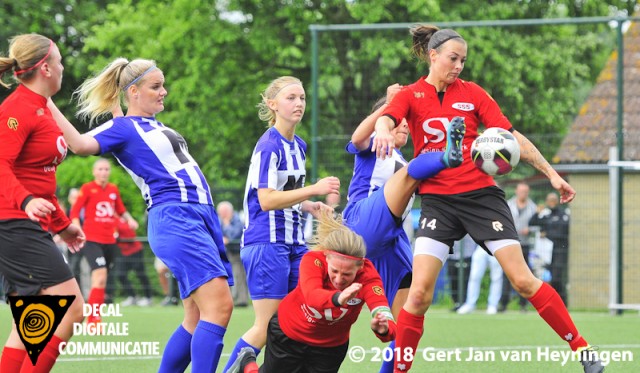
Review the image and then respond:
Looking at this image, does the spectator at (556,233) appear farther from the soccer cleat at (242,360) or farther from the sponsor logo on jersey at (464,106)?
the soccer cleat at (242,360)

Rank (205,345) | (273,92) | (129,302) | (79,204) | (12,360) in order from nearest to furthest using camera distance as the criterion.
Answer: (12,360), (205,345), (273,92), (79,204), (129,302)

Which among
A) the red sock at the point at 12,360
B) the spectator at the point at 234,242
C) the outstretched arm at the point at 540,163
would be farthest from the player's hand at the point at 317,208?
the spectator at the point at 234,242

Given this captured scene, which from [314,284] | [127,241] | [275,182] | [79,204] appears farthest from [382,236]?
[127,241]

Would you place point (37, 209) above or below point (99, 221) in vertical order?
above

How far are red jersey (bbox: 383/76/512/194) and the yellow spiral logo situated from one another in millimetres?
2376

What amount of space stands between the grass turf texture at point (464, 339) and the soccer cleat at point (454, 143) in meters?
2.51

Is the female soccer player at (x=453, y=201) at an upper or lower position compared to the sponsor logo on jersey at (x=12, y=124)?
lower

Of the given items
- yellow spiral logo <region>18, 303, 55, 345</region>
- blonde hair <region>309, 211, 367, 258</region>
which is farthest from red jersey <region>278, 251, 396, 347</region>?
yellow spiral logo <region>18, 303, 55, 345</region>

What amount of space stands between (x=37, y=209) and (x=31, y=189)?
391mm

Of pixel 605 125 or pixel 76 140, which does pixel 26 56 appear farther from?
pixel 605 125

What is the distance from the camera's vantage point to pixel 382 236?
22.3 ft

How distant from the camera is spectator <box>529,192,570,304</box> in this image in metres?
15.1

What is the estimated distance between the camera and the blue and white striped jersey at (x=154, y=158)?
6211mm

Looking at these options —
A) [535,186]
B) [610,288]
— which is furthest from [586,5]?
[610,288]
